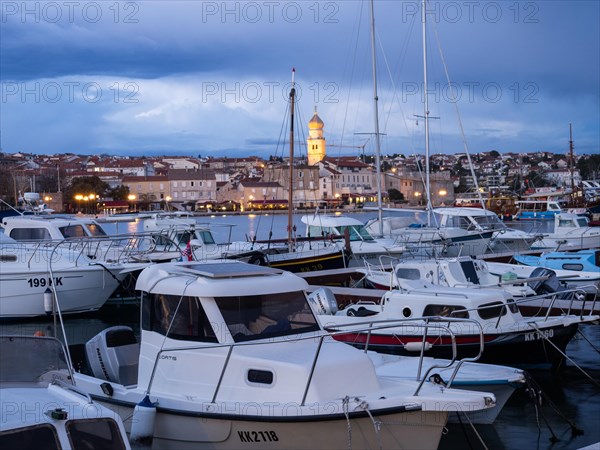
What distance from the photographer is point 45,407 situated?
5875 mm

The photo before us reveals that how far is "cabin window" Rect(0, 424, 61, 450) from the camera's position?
5211 mm

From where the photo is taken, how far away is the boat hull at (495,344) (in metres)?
12.5

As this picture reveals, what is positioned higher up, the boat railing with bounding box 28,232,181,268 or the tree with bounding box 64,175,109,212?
the boat railing with bounding box 28,232,181,268

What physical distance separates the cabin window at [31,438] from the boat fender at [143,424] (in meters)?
2.53

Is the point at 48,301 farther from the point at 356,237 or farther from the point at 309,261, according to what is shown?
the point at 356,237

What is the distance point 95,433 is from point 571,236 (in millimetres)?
30857

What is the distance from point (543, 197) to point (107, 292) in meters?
61.9

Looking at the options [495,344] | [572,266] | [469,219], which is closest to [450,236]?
[469,219]

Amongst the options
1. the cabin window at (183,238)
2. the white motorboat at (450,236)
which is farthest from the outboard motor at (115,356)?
the white motorboat at (450,236)

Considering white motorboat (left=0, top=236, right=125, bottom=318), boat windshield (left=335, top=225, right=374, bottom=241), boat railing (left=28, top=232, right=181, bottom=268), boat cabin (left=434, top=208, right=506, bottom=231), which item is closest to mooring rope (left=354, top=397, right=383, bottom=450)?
white motorboat (left=0, top=236, right=125, bottom=318)

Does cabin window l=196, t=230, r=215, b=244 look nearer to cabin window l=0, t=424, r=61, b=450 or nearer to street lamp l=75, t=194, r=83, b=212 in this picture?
cabin window l=0, t=424, r=61, b=450

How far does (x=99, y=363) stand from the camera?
970 cm

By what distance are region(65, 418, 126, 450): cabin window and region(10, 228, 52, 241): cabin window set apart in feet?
55.3

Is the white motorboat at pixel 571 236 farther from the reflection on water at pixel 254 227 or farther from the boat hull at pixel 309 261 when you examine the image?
the boat hull at pixel 309 261
